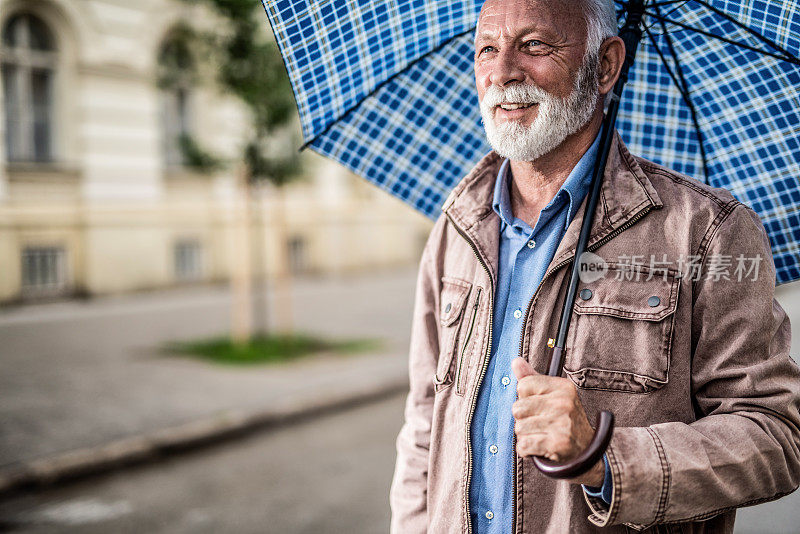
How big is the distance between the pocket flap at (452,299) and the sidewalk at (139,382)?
4.39 meters

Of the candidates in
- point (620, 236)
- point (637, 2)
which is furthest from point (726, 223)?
point (637, 2)

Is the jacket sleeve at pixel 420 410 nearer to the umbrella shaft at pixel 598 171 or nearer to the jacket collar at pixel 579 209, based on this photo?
the jacket collar at pixel 579 209

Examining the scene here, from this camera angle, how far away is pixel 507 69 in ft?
5.93

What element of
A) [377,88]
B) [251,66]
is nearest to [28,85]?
[251,66]

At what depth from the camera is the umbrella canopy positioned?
6.61ft

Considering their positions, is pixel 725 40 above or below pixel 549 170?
above

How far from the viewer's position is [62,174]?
41.5ft

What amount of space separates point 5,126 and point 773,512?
39.1 ft

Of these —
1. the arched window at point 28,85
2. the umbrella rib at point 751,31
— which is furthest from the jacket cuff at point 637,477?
the arched window at point 28,85

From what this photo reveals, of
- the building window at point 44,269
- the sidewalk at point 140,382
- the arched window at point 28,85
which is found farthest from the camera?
the building window at point 44,269

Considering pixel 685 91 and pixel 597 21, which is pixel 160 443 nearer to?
pixel 685 91

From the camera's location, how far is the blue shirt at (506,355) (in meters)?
1.79

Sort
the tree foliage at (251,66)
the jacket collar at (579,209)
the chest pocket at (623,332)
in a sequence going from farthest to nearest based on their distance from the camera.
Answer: the tree foliage at (251,66) → the jacket collar at (579,209) → the chest pocket at (623,332)

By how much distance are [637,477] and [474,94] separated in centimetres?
134
